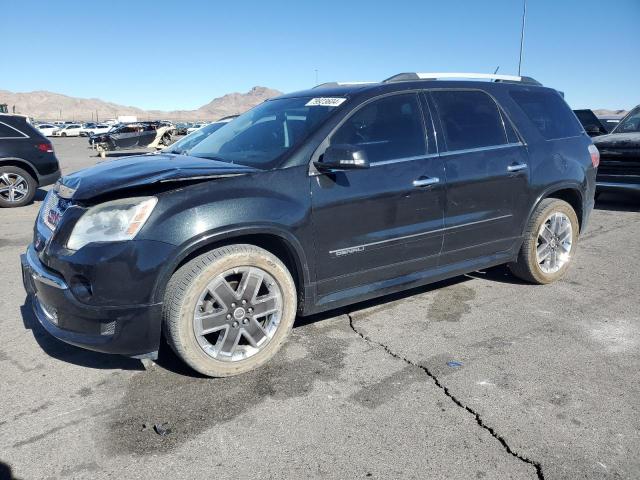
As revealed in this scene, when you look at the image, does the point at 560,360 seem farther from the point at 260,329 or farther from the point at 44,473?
the point at 44,473

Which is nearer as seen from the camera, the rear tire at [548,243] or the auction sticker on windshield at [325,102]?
the auction sticker on windshield at [325,102]

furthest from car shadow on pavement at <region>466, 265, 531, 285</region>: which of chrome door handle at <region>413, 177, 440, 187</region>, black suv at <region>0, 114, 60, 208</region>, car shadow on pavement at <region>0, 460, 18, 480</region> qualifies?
black suv at <region>0, 114, 60, 208</region>

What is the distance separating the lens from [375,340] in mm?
3670

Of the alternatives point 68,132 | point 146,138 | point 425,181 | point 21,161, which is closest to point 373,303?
point 425,181

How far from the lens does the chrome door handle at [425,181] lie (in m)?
3.69

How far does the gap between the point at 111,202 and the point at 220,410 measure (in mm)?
1296

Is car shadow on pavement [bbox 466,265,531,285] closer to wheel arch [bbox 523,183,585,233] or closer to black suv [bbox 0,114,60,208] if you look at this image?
wheel arch [bbox 523,183,585,233]

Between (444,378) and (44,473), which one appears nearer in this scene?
(44,473)

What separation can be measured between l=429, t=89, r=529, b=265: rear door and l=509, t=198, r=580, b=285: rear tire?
225mm

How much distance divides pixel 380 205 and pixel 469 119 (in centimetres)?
126

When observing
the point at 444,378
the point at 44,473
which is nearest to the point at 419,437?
the point at 444,378

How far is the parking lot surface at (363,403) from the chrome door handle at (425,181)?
Result: 1078 millimetres

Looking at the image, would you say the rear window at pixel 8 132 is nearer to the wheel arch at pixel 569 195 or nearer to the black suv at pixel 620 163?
→ the wheel arch at pixel 569 195

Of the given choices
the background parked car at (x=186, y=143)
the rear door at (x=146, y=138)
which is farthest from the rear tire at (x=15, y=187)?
the rear door at (x=146, y=138)
